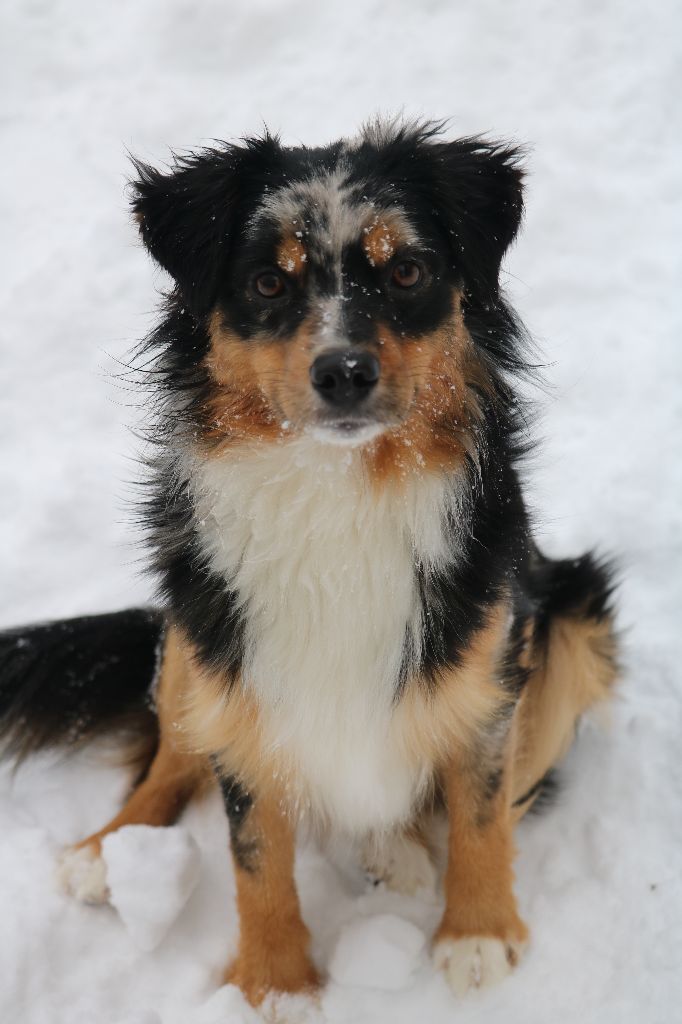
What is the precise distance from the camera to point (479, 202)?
100 inches

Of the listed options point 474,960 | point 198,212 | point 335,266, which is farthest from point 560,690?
point 198,212

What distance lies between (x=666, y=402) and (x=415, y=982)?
2.85 m

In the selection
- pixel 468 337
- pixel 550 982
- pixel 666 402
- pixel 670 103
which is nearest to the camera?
pixel 468 337

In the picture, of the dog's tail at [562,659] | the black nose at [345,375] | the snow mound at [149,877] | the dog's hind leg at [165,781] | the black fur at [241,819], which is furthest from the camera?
the dog's tail at [562,659]

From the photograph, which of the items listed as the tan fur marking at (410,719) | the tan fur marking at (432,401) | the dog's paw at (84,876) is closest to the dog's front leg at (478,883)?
the tan fur marking at (410,719)

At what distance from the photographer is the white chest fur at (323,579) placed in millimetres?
2498

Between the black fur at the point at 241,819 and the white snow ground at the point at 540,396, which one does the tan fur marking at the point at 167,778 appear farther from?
the black fur at the point at 241,819

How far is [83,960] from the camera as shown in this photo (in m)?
2.94

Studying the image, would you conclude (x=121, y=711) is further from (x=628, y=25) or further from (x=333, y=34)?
(x=628, y=25)

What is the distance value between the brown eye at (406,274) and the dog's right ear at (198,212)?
0.45 m

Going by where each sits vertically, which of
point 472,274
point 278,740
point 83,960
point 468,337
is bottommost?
point 83,960

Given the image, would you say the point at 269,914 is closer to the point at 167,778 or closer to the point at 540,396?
the point at 167,778

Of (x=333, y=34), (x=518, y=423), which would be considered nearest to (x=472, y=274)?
(x=518, y=423)

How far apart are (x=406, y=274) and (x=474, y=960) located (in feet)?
6.43
